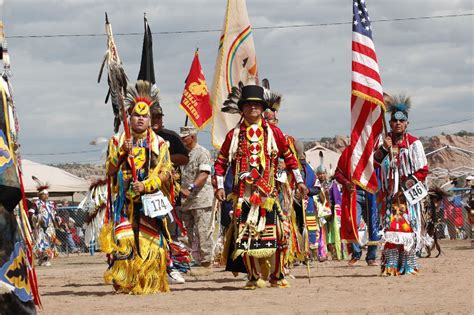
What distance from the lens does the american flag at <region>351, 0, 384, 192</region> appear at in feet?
42.4

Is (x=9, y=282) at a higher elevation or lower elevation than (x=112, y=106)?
lower

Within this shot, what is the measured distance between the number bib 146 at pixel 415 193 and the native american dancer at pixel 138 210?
2.84 metres

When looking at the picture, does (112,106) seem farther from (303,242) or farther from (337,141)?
(337,141)

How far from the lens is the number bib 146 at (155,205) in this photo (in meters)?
10.7

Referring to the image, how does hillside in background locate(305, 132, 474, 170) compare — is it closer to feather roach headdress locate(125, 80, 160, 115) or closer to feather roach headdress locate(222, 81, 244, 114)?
feather roach headdress locate(222, 81, 244, 114)

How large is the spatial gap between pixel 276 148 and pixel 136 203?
4.97 feet

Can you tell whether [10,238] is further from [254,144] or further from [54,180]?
[54,180]

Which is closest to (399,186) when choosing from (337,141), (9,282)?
(9,282)

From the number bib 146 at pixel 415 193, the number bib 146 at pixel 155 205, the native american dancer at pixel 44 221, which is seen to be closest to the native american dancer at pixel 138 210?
the number bib 146 at pixel 155 205

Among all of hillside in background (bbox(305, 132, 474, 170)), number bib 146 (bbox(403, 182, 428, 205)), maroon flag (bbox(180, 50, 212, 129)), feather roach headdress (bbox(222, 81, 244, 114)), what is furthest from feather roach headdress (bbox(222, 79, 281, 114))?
hillside in background (bbox(305, 132, 474, 170))

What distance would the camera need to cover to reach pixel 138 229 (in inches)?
427

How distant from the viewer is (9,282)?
5.89 m

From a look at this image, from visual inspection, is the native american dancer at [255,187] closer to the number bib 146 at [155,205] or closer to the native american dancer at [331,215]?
the number bib 146 at [155,205]

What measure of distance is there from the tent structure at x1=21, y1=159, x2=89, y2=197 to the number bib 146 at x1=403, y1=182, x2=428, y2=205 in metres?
25.0
